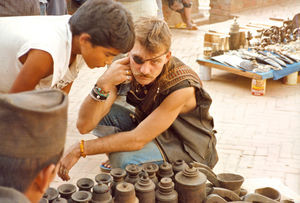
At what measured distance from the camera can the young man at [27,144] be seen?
154cm

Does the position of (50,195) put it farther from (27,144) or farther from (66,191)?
(27,144)

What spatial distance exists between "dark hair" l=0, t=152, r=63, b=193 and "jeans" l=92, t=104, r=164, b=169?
76.6 inches

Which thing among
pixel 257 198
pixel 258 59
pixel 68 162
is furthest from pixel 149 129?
pixel 258 59

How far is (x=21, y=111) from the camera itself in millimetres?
1544

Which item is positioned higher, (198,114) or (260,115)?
(198,114)

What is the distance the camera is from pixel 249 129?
5.31 metres

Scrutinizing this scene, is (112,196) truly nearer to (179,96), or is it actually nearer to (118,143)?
(118,143)

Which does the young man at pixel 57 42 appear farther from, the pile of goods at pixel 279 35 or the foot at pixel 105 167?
the pile of goods at pixel 279 35

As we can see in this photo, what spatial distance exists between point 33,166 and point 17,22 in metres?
1.79

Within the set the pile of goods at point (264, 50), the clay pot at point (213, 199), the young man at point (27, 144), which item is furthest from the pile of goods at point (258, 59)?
the young man at point (27, 144)

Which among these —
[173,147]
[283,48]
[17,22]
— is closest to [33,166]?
[17,22]

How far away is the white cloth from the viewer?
2947mm

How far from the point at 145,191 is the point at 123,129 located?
3.71 ft

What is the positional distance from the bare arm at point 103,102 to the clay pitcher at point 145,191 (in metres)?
0.85
